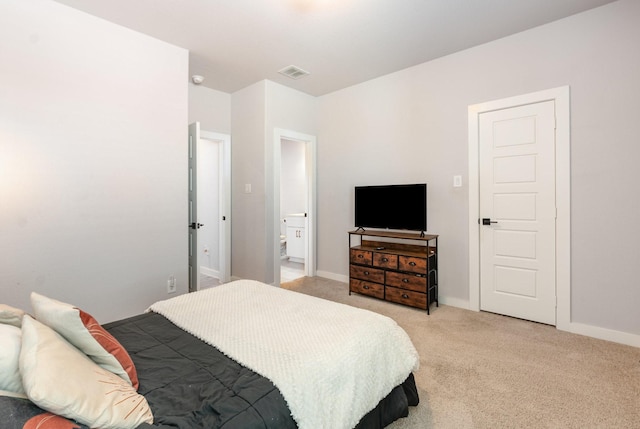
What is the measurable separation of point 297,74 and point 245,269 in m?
2.74

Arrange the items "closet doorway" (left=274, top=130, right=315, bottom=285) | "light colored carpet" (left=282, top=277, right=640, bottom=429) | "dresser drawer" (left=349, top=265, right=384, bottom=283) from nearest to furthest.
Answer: "light colored carpet" (left=282, top=277, right=640, bottom=429), "dresser drawer" (left=349, top=265, right=384, bottom=283), "closet doorway" (left=274, top=130, right=315, bottom=285)

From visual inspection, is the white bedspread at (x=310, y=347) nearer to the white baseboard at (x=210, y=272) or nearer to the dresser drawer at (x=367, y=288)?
the dresser drawer at (x=367, y=288)

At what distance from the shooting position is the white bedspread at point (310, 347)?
47.6 inches

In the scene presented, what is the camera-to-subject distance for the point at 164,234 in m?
3.19

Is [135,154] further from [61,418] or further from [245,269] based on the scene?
[61,418]

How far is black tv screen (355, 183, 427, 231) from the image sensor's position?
357 centimetres

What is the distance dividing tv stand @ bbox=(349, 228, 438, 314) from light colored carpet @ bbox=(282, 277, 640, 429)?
345 mm

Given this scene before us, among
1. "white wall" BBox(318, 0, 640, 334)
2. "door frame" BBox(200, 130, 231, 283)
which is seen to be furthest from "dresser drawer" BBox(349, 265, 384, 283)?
"door frame" BBox(200, 130, 231, 283)

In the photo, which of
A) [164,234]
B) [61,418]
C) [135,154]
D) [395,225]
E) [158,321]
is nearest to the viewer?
[61,418]

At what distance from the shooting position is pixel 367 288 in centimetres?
380

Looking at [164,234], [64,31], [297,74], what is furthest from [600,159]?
[64,31]

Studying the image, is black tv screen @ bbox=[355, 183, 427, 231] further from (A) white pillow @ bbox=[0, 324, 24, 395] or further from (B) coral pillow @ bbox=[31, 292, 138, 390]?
(A) white pillow @ bbox=[0, 324, 24, 395]

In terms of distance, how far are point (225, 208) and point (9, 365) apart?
3.85 metres

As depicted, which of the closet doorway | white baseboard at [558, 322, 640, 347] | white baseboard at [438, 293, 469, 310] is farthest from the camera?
the closet doorway
